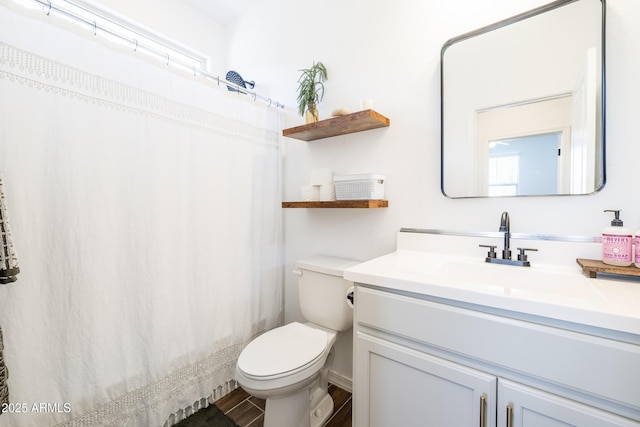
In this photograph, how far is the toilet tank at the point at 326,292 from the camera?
1.46 metres

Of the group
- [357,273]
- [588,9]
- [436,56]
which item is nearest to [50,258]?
[357,273]

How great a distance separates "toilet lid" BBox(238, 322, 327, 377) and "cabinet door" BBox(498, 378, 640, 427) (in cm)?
74

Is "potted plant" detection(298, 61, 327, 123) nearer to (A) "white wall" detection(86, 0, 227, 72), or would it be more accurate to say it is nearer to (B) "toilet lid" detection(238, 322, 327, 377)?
(A) "white wall" detection(86, 0, 227, 72)

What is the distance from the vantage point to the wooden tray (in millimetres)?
862

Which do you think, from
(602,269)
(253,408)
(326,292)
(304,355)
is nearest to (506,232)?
(602,269)

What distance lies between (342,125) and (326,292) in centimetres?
92

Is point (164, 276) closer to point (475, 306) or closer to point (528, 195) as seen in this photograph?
point (475, 306)

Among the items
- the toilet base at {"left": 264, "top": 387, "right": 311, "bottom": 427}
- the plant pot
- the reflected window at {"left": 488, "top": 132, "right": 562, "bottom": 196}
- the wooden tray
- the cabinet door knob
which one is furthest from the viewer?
the plant pot

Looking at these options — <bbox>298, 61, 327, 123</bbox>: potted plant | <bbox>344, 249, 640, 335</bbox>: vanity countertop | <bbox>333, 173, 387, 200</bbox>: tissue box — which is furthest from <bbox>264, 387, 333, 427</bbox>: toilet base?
<bbox>298, 61, 327, 123</bbox>: potted plant

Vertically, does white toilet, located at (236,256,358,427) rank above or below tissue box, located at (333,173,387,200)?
below

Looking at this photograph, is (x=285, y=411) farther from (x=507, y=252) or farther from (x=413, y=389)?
(x=507, y=252)

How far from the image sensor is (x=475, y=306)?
792 millimetres

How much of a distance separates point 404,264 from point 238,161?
45.6 inches

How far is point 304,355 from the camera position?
4.12 feet
